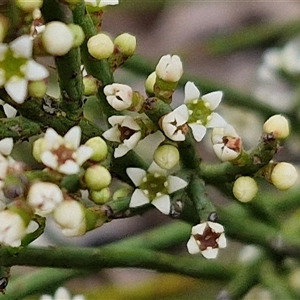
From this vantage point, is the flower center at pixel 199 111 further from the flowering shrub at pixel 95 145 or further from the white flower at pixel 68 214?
the white flower at pixel 68 214

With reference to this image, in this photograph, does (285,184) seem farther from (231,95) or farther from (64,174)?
(231,95)

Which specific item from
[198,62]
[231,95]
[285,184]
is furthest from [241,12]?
[285,184]

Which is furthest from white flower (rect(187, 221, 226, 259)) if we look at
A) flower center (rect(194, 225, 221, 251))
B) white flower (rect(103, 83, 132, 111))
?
white flower (rect(103, 83, 132, 111))

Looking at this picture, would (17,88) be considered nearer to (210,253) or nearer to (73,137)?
(73,137)

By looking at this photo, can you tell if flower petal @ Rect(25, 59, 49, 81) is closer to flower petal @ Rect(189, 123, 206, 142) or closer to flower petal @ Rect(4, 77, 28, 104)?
flower petal @ Rect(4, 77, 28, 104)

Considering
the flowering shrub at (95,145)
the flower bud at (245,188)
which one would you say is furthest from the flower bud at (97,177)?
the flower bud at (245,188)

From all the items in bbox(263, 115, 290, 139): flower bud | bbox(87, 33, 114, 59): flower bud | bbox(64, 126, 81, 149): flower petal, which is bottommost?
bbox(263, 115, 290, 139): flower bud
